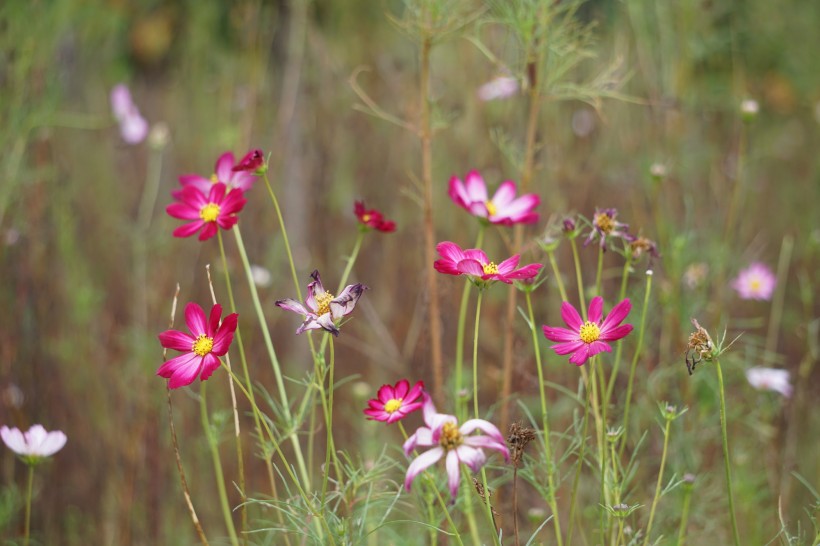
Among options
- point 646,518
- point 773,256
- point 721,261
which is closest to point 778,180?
point 773,256

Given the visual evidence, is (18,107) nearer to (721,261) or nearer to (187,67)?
(187,67)

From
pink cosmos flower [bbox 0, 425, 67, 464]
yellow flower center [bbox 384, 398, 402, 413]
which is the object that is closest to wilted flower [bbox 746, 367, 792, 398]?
yellow flower center [bbox 384, 398, 402, 413]

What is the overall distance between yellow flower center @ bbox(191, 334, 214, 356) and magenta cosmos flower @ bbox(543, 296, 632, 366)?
0.32 meters

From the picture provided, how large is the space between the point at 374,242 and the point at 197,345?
202cm

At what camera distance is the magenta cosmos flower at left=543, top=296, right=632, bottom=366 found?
72 centimetres

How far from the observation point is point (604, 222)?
2.89 feet

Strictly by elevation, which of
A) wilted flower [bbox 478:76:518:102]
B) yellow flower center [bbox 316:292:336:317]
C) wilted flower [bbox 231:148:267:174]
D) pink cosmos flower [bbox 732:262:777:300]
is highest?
wilted flower [bbox 231:148:267:174]

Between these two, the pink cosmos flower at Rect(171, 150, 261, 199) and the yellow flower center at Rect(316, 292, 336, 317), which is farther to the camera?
the pink cosmos flower at Rect(171, 150, 261, 199)

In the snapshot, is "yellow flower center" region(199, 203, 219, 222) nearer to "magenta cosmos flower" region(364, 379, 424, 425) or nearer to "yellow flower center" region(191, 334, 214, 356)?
"yellow flower center" region(191, 334, 214, 356)

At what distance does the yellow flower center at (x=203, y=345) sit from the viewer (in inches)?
30.6

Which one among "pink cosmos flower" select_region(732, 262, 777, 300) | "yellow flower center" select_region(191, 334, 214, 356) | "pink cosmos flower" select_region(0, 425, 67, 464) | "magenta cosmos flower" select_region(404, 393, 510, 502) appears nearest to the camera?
"magenta cosmos flower" select_region(404, 393, 510, 502)

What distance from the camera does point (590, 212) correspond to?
6.42 ft

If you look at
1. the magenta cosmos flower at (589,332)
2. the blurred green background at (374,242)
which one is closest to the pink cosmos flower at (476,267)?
the magenta cosmos flower at (589,332)

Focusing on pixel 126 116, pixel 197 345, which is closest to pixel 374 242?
pixel 126 116
